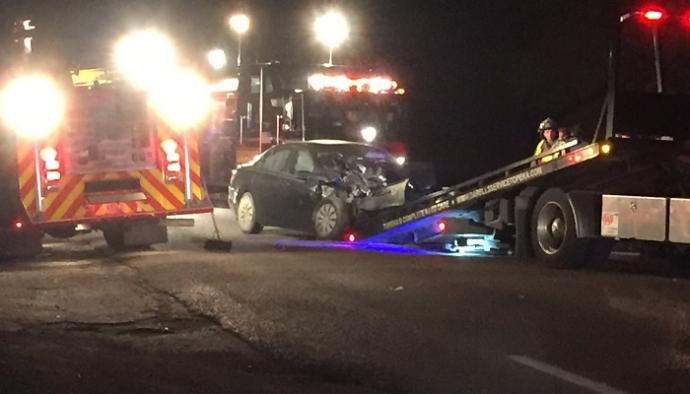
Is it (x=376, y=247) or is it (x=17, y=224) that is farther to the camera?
(x=376, y=247)

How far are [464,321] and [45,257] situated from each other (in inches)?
270

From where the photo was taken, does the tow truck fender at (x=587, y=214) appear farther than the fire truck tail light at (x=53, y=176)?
No

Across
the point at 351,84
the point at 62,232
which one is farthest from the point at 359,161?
the point at 351,84

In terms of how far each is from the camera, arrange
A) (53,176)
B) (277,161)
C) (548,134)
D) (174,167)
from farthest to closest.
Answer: (277,161) → (548,134) → (174,167) → (53,176)

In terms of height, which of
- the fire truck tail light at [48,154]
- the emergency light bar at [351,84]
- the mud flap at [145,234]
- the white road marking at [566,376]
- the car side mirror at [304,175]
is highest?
the emergency light bar at [351,84]

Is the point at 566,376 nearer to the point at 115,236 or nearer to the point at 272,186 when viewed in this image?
the point at 115,236

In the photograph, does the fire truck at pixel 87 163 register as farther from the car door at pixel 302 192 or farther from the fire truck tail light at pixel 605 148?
the fire truck tail light at pixel 605 148

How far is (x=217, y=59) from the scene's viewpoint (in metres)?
24.2

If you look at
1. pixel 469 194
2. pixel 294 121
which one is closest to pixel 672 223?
pixel 469 194

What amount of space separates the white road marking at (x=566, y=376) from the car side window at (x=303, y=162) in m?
9.18

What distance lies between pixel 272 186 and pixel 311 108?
4054 mm

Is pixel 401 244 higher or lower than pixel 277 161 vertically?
lower

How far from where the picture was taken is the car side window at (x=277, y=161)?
56.9 ft

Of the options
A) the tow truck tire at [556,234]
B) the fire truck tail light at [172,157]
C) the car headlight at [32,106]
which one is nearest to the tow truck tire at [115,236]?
the fire truck tail light at [172,157]
